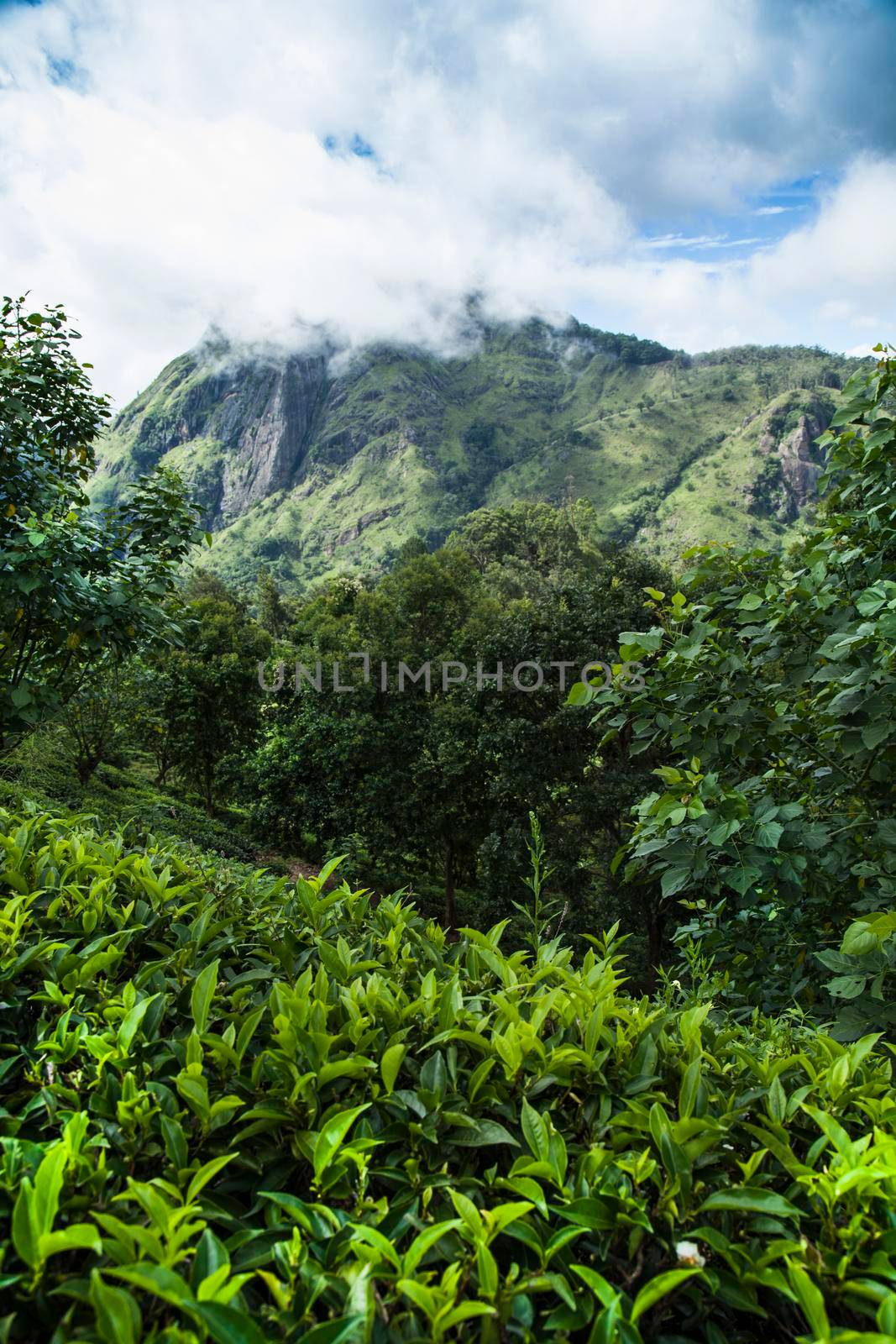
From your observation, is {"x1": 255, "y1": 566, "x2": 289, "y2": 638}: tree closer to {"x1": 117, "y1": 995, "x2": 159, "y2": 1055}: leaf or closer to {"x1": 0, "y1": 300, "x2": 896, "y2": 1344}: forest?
{"x1": 0, "y1": 300, "x2": 896, "y2": 1344}: forest

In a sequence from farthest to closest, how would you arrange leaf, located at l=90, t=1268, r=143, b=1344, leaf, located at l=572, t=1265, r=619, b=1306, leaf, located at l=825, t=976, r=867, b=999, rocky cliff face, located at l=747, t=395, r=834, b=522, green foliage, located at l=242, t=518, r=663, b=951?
rocky cliff face, located at l=747, t=395, r=834, b=522
green foliage, located at l=242, t=518, r=663, b=951
leaf, located at l=825, t=976, r=867, b=999
leaf, located at l=572, t=1265, r=619, b=1306
leaf, located at l=90, t=1268, r=143, b=1344

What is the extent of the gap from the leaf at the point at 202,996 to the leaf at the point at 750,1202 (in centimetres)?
87

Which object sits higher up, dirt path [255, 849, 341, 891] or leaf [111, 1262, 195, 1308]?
leaf [111, 1262, 195, 1308]

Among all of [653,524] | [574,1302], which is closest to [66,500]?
[574,1302]

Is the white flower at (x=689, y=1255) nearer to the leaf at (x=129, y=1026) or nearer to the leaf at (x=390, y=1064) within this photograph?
the leaf at (x=390, y=1064)

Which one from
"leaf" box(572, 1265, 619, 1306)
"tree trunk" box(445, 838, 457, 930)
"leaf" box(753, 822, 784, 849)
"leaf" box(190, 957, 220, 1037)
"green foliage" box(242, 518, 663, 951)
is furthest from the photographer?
"tree trunk" box(445, 838, 457, 930)

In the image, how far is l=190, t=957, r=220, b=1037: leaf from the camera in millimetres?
1297

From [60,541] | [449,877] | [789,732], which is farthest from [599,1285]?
[449,877]

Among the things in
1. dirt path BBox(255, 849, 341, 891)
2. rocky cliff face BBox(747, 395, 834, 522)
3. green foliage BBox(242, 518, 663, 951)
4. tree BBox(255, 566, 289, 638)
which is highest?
rocky cliff face BBox(747, 395, 834, 522)

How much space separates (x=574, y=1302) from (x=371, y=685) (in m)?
13.1

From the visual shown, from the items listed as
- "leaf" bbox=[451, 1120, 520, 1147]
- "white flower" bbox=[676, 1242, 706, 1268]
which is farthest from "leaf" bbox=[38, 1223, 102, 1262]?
"white flower" bbox=[676, 1242, 706, 1268]

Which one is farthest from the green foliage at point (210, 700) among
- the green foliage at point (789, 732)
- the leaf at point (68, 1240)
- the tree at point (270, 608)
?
the tree at point (270, 608)

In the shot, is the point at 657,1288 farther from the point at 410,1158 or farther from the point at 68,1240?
the point at 68,1240

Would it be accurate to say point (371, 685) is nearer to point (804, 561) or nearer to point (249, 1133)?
point (804, 561)
